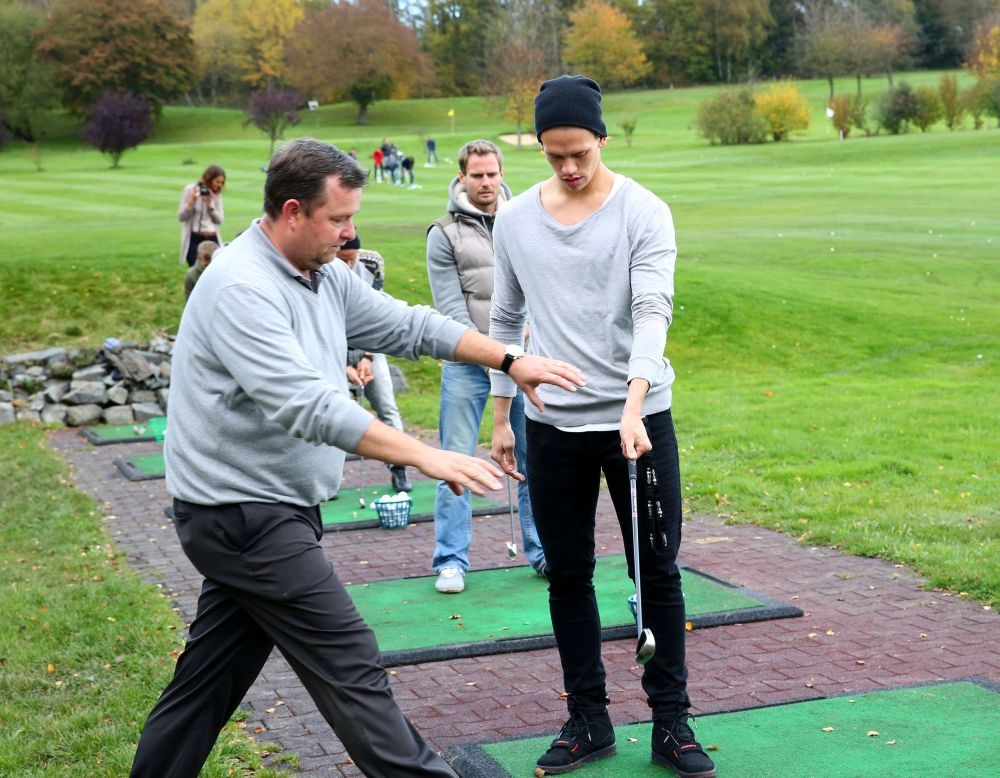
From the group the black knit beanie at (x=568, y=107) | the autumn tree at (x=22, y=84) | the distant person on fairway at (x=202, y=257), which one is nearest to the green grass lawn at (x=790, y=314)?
the distant person on fairway at (x=202, y=257)

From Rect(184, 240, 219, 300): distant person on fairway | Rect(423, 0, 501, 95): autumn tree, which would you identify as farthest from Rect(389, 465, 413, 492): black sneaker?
Rect(423, 0, 501, 95): autumn tree

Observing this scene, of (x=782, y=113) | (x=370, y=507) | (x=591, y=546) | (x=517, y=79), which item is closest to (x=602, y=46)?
(x=517, y=79)

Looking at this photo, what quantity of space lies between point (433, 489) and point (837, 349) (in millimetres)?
9137

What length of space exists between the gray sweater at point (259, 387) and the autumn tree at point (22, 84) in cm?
6924

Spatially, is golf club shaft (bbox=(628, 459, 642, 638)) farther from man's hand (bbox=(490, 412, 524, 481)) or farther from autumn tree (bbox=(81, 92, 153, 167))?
autumn tree (bbox=(81, 92, 153, 167))

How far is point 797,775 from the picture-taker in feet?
15.2

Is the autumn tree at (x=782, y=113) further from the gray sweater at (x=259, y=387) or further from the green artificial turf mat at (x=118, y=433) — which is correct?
the gray sweater at (x=259, y=387)

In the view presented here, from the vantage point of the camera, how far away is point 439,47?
10300cm

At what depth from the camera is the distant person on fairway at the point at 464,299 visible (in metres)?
6.97

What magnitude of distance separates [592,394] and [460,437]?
9.32ft

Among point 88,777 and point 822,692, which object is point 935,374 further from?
point 88,777

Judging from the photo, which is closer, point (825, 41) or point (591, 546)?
point (591, 546)

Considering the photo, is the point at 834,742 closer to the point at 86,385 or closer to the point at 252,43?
the point at 86,385

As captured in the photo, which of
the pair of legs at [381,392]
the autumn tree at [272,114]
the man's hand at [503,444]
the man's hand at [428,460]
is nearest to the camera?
the man's hand at [428,460]
